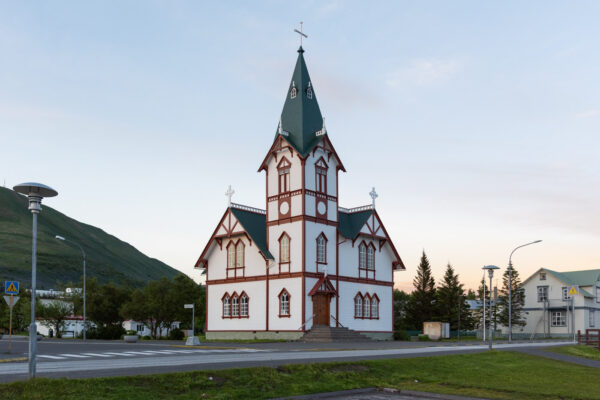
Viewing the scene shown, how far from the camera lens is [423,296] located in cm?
7931

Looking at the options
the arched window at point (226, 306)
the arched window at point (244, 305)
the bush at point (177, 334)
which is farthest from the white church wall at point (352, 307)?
the bush at point (177, 334)

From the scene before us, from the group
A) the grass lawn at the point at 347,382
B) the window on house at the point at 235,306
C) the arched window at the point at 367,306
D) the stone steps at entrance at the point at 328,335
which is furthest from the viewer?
the window on house at the point at 235,306

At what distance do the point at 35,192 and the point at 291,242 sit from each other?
34.5 metres

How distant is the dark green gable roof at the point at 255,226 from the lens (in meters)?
51.6

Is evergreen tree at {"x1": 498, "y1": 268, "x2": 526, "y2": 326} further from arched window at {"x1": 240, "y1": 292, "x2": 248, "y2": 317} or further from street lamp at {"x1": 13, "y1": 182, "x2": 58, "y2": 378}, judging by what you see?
street lamp at {"x1": 13, "y1": 182, "x2": 58, "y2": 378}

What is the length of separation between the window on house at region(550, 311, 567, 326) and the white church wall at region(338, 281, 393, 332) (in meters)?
33.8

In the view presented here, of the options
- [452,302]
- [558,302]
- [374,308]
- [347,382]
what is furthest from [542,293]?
[347,382]

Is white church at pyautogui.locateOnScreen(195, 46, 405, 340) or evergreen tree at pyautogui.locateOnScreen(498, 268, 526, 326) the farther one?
evergreen tree at pyautogui.locateOnScreen(498, 268, 526, 326)

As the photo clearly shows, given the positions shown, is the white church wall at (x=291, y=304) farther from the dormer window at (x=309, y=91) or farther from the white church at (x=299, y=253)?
the dormer window at (x=309, y=91)

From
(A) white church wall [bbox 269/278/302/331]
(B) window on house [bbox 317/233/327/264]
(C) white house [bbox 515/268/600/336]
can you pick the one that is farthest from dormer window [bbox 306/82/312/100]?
(C) white house [bbox 515/268/600/336]

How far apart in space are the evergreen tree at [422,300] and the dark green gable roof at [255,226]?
31875 millimetres

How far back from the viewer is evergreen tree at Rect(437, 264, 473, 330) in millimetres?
76688

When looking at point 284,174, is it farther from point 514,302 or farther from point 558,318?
point 558,318

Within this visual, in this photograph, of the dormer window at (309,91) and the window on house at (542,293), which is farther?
the window on house at (542,293)
